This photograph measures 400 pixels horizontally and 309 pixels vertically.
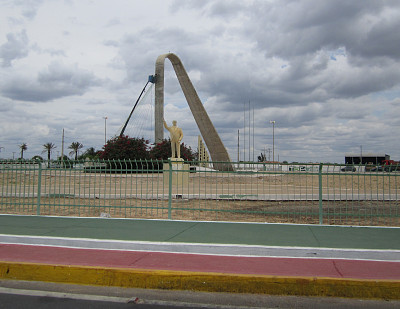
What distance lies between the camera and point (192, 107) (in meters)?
34.6

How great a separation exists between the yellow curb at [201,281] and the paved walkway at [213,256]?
0.04ft

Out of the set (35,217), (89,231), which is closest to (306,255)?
(89,231)

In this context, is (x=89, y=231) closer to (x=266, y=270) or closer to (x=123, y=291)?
(x=123, y=291)

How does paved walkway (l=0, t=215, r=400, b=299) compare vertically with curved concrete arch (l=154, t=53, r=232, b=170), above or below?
below

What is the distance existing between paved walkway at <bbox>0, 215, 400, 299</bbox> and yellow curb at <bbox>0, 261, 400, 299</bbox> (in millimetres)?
12

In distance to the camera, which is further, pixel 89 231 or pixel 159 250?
pixel 89 231

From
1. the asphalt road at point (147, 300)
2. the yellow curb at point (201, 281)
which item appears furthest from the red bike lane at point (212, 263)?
the asphalt road at point (147, 300)

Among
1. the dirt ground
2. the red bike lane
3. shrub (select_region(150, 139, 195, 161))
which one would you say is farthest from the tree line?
the red bike lane

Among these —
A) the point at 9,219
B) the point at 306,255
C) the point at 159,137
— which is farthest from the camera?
the point at 159,137

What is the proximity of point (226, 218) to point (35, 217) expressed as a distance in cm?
574

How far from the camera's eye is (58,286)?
4.84 metres

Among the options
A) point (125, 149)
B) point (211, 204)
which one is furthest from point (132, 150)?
point (211, 204)

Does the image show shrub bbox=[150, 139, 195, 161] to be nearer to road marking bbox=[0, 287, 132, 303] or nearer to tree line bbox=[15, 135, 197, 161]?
tree line bbox=[15, 135, 197, 161]

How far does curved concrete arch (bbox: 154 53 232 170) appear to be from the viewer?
3377 centimetres
